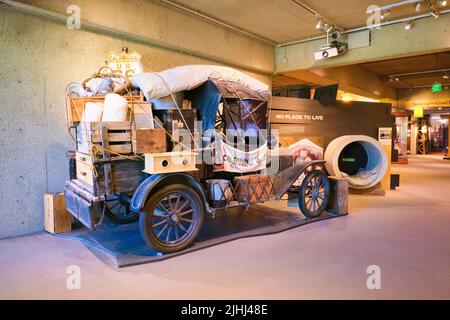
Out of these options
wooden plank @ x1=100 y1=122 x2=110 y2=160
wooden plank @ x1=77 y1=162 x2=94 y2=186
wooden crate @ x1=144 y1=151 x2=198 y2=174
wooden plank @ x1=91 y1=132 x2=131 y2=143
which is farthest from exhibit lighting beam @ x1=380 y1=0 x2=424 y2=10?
wooden plank @ x1=77 y1=162 x2=94 y2=186

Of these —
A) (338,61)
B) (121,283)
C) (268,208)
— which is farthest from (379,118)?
(121,283)

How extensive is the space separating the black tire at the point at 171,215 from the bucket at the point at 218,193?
242 millimetres

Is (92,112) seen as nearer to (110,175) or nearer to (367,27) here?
(110,175)

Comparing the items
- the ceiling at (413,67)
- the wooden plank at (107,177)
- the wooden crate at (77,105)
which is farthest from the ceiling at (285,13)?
the ceiling at (413,67)

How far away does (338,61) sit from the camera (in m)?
7.35

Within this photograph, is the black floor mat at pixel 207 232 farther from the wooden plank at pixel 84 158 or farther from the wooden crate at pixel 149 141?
the wooden crate at pixel 149 141

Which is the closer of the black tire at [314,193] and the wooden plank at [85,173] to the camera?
the wooden plank at [85,173]

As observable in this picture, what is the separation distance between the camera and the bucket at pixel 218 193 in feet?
12.8

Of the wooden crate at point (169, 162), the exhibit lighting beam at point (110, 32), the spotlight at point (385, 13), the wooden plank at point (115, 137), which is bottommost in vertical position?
the wooden crate at point (169, 162)

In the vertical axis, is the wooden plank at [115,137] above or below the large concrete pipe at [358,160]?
above

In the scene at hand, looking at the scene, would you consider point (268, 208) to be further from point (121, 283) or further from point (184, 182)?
point (121, 283)

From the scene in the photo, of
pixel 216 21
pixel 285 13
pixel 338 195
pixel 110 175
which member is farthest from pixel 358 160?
pixel 110 175

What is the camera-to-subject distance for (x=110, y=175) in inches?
129
